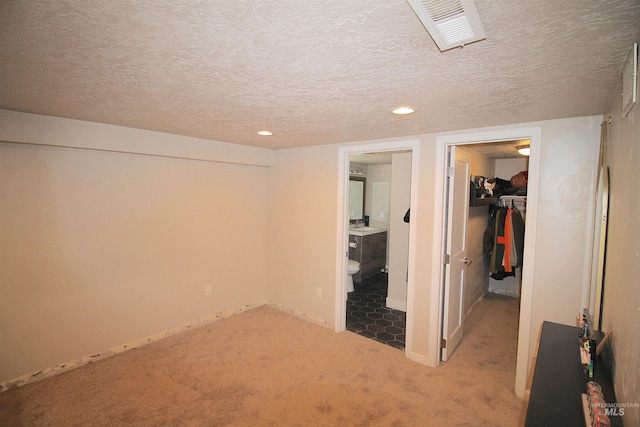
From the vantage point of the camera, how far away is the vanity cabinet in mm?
A: 5291

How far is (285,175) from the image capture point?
3.95 metres

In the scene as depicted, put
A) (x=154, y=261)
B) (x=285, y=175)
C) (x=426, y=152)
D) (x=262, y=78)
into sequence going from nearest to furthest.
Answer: (x=262, y=78) < (x=426, y=152) < (x=154, y=261) < (x=285, y=175)

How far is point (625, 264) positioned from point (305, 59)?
144 cm

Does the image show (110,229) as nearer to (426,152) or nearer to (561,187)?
(426,152)

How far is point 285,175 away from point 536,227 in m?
2.71

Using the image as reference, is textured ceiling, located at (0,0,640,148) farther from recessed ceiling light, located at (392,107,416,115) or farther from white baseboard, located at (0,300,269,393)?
white baseboard, located at (0,300,269,393)

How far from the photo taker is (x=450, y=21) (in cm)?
97

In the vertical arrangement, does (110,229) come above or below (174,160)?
Answer: below

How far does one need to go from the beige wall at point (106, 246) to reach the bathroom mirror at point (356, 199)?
2572mm

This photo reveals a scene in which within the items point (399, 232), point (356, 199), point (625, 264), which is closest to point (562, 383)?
point (625, 264)

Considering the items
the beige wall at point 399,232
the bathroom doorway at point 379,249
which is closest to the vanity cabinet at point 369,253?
the bathroom doorway at point 379,249

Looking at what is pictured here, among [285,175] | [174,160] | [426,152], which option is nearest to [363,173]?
[285,175]

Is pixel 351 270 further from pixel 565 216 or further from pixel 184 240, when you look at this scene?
pixel 565 216

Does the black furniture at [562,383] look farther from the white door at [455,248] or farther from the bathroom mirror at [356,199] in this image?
the bathroom mirror at [356,199]
